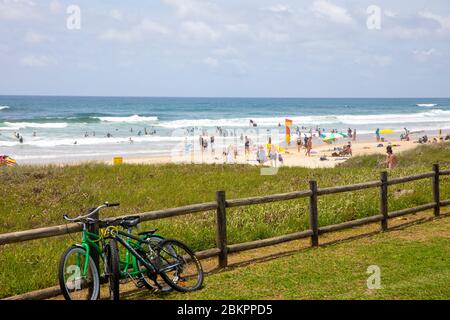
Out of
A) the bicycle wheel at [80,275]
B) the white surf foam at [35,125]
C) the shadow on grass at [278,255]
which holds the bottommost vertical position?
the shadow on grass at [278,255]

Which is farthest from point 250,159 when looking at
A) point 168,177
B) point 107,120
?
point 107,120

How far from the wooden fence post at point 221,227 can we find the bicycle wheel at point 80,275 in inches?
91.4

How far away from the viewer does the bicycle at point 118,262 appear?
21.8ft

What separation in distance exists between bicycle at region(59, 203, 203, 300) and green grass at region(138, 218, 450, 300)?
316mm

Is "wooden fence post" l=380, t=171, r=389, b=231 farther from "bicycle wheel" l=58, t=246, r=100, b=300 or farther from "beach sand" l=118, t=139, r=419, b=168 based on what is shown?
"beach sand" l=118, t=139, r=419, b=168

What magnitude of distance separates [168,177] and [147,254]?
12.0 meters

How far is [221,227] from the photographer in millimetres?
8539

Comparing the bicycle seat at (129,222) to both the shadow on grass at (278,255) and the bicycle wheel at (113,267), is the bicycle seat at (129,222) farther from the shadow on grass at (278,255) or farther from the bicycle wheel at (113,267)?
the shadow on grass at (278,255)

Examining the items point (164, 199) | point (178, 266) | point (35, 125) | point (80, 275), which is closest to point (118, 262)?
point (80, 275)

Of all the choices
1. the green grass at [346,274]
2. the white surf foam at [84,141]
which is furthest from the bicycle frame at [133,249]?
the white surf foam at [84,141]

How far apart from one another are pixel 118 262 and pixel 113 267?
90 millimetres

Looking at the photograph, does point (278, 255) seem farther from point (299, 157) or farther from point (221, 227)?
point (299, 157)
